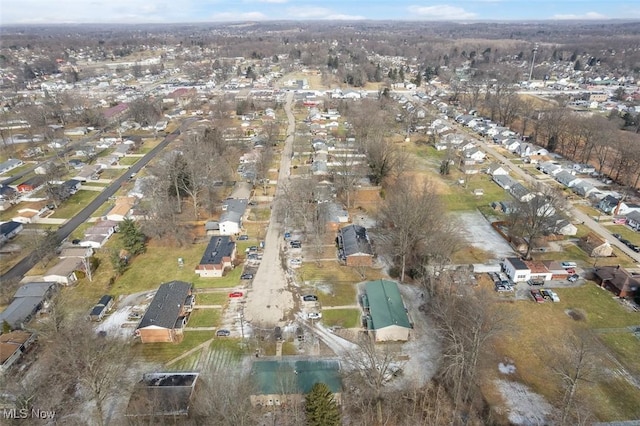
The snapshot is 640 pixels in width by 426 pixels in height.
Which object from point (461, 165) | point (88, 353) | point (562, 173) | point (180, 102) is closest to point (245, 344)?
point (88, 353)

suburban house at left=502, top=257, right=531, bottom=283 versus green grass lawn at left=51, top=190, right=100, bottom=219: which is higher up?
suburban house at left=502, top=257, right=531, bottom=283

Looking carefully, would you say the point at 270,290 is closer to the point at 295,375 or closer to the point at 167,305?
the point at 167,305

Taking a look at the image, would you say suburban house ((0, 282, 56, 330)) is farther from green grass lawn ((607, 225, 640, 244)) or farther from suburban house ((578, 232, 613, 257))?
green grass lawn ((607, 225, 640, 244))

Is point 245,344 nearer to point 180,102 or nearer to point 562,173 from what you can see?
point 562,173

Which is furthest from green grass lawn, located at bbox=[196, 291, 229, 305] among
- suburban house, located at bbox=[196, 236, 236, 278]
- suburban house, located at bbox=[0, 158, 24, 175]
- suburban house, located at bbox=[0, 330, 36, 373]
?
suburban house, located at bbox=[0, 158, 24, 175]

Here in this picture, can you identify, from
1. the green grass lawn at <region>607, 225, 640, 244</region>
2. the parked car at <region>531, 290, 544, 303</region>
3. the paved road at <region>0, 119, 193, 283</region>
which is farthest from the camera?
the green grass lawn at <region>607, 225, 640, 244</region>

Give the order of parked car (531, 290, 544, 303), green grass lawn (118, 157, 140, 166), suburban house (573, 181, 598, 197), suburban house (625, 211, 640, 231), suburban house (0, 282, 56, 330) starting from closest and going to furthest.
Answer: suburban house (0, 282, 56, 330), parked car (531, 290, 544, 303), suburban house (625, 211, 640, 231), suburban house (573, 181, 598, 197), green grass lawn (118, 157, 140, 166)

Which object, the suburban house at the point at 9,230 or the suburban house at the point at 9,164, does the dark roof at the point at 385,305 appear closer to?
the suburban house at the point at 9,230

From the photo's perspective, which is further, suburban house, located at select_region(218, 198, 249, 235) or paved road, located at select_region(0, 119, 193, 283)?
suburban house, located at select_region(218, 198, 249, 235)
